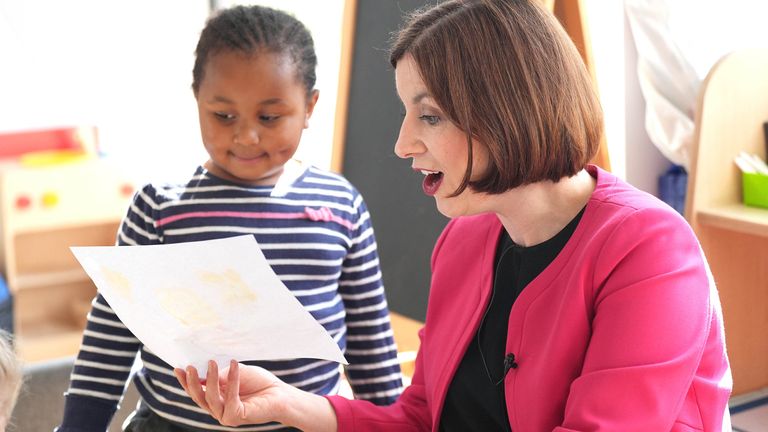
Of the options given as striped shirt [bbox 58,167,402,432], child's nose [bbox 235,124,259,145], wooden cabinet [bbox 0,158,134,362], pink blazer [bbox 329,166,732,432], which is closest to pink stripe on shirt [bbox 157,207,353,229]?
striped shirt [bbox 58,167,402,432]

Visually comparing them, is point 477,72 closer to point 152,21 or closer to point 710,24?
point 710,24

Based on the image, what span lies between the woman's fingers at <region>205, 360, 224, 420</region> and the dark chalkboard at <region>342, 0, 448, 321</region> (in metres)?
0.80

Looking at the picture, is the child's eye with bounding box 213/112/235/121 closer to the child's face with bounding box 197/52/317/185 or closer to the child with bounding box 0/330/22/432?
the child's face with bounding box 197/52/317/185

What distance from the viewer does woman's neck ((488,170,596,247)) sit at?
117cm

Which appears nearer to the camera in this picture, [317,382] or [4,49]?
[317,382]

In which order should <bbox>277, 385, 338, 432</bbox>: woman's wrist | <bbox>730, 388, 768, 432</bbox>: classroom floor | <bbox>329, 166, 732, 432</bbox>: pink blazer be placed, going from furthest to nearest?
<bbox>730, 388, 768, 432</bbox>: classroom floor → <bbox>277, 385, 338, 432</bbox>: woman's wrist → <bbox>329, 166, 732, 432</bbox>: pink blazer

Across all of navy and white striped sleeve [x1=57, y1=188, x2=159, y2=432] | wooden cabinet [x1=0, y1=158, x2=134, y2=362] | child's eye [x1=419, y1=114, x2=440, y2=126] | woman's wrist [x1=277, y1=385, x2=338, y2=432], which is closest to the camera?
child's eye [x1=419, y1=114, x2=440, y2=126]

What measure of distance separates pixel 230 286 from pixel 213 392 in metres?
0.17

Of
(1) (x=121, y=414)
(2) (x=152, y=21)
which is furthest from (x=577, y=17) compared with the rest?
(2) (x=152, y=21)

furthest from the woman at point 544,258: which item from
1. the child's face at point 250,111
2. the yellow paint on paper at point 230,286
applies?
the child's face at point 250,111

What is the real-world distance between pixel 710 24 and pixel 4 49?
2.51 metres

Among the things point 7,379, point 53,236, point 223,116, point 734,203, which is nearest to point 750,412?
point 734,203

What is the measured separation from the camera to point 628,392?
3.34ft

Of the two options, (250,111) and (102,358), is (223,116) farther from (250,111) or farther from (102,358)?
(102,358)
